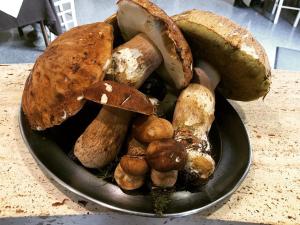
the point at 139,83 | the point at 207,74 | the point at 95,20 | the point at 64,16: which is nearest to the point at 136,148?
the point at 139,83

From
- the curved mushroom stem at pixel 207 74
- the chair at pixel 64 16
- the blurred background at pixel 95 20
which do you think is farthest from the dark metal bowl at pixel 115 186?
the chair at pixel 64 16

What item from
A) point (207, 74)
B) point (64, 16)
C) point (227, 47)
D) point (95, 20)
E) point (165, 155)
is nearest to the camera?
point (165, 155)

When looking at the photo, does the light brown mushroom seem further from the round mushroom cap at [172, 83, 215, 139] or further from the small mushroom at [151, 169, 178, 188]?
the round mushroom cap at [172, 83, 215, 139]

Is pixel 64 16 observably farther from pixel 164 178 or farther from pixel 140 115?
pixel 164 178

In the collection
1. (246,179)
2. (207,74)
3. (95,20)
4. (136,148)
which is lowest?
(95,20)

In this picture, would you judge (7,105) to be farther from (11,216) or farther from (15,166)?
(11,216)

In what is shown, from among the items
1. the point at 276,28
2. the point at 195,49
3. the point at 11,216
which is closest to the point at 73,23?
the point at 276,28

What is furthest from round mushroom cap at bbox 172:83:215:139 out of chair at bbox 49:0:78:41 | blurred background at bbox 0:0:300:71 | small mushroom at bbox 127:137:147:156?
chair at bbox 49:0:78:41

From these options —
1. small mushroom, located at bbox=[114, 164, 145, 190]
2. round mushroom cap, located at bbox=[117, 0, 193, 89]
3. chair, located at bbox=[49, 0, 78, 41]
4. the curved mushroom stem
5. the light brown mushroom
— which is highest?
round mushroom cap, located at bbox=[117, 0, 193, 89]
